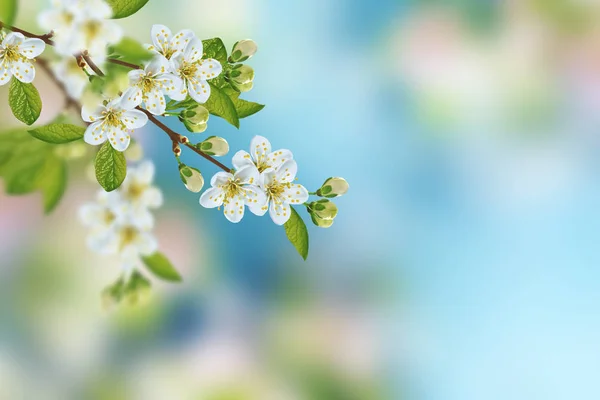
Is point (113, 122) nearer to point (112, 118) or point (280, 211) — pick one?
point (112, 118)

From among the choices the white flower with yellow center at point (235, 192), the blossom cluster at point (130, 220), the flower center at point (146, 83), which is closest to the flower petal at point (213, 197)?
the white flower with yellow center at point (235, 192)

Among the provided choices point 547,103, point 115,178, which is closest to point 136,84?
point 115,178

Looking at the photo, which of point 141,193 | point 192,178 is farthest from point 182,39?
point 141,193

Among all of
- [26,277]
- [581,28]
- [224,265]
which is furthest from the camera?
[581,28]

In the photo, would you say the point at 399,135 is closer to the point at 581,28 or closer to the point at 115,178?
the point at 581,28

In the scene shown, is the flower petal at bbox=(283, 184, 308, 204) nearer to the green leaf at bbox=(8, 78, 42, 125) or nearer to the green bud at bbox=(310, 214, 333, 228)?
the green bud at bbox=(310, 214, 333, 228)

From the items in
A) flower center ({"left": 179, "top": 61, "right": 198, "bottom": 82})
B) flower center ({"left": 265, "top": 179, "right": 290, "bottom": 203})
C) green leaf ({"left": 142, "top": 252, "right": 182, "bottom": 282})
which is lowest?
green leaf ({"left": 142, "top": 252, "right": 182, "bottom": 282})

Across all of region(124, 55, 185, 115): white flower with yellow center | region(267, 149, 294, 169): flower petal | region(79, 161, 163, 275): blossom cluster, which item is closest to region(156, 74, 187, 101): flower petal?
region(124, 55, 185, 115): white flower with yellow center
